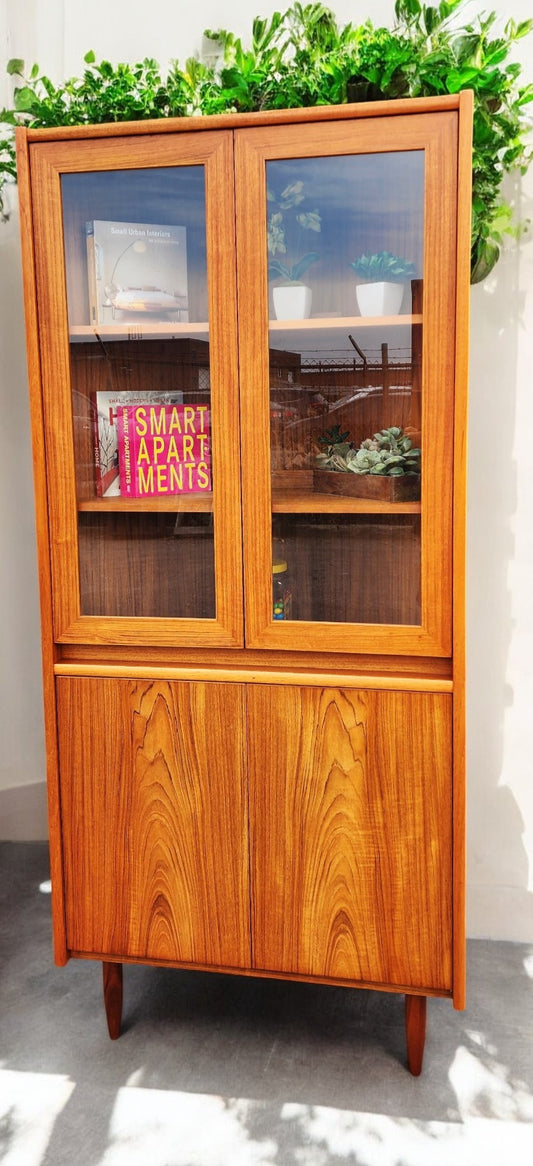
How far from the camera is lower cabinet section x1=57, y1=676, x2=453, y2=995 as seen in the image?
169 centimetres

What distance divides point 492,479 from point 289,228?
0.83 metres

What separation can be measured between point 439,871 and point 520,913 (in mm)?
747

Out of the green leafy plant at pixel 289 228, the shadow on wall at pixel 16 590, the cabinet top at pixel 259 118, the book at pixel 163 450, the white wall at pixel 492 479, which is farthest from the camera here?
the shadow on wall at pixel 16 590

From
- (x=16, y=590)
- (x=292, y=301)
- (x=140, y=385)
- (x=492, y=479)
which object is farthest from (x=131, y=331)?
(x=16, y=590)

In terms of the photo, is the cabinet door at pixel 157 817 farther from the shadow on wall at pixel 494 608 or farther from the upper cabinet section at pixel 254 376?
the shadow on wall at pixel 494 608

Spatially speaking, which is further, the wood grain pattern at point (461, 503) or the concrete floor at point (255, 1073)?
the concrete floor at point (255, 1073)

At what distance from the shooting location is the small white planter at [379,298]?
161 cm

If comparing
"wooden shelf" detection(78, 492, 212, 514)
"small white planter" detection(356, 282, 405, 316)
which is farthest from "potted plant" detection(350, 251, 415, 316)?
"wooden shelf" detection(78, 492, 212, 514)

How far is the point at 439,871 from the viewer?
1692 mm

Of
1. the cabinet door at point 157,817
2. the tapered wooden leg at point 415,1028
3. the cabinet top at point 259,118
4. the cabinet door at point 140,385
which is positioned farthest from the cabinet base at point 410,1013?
the cabinet top at point 259,118

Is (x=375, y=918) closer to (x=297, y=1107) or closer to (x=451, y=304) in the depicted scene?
(x=297, y=1107)

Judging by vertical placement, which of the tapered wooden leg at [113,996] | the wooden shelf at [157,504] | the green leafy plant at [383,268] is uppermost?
the green leafy plant at [383,268]

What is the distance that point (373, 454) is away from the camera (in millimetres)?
1698

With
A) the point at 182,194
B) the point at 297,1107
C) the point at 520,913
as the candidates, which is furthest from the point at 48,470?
the point at 520,913
